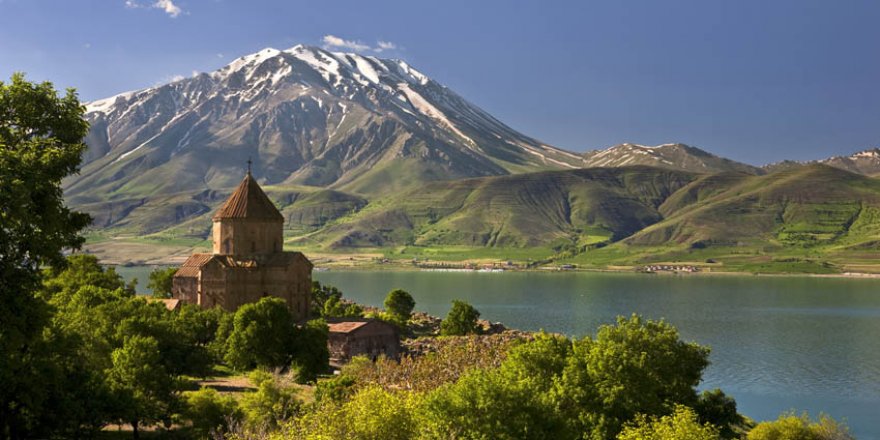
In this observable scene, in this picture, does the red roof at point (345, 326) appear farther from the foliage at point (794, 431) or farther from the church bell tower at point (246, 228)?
the foliage at point (794, 431)

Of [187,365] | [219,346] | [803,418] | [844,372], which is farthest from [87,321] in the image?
[844,372]

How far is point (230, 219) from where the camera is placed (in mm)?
72000

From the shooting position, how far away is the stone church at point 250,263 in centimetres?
7112

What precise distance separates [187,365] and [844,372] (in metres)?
71.8

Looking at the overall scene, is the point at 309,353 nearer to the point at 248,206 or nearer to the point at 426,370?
the point at 426,370

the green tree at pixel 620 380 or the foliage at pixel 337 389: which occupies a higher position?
the green tree at pixel 620 380

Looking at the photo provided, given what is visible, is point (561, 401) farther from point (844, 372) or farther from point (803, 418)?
point (844, 372)

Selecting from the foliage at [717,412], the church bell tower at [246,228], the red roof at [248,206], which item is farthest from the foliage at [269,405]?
the red roof at [248,206]

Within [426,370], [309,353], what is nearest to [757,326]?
[309,353]

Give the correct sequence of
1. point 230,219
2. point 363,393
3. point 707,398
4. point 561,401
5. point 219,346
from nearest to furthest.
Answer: point 363,393 < point 561,401 < point 707,398 < point 219,346 < point 230,219

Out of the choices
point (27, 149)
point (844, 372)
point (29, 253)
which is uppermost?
point (27, 149)

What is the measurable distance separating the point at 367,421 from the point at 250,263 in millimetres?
45858

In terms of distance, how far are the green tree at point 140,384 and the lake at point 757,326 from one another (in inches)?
1889

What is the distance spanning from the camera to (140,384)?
125ft
